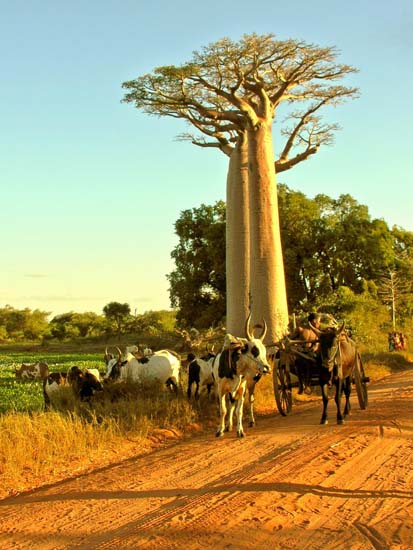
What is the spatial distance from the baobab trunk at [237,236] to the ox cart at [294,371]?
7.97 m

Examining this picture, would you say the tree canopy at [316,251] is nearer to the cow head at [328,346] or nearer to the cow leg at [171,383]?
the cow leg at [171,383]

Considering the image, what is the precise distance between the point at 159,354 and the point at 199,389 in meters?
1.45

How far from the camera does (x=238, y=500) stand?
15.5 ft

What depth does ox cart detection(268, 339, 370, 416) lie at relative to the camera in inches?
340

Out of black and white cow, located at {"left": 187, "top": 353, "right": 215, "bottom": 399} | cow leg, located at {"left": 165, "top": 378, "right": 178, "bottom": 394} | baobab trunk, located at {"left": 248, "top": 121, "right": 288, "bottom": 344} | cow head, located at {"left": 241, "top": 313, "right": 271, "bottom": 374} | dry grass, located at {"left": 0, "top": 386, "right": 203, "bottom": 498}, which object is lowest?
dry grass, located at {"left": 0, "top": 386, "right": 203, "bottom": 498}

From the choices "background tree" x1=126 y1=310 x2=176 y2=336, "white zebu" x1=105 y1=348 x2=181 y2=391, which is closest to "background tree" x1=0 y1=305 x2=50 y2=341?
"background tree" x1=126 y1=310 x2=176 y2=336

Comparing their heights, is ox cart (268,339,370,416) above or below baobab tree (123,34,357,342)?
below

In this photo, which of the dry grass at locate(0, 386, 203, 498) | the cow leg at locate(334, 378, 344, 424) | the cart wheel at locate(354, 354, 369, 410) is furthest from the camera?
the cart wheel at locate(354, 354, 369, 410)

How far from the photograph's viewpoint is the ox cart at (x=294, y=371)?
8.63 m

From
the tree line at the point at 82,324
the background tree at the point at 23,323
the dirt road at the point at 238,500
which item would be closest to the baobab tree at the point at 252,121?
the dirt road at the point at 238,500

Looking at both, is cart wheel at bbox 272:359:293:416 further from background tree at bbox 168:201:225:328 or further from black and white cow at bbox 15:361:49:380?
background tree at bbox 168:201:225:328

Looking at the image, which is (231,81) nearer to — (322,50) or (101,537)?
(322,50)

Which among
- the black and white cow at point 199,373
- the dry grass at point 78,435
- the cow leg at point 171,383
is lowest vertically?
the dry grass at point 78,435

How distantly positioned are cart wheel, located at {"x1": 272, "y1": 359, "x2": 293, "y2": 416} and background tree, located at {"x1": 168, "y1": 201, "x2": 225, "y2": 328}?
739 inches
